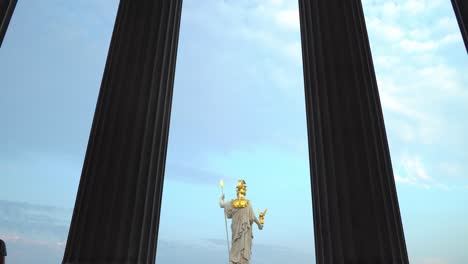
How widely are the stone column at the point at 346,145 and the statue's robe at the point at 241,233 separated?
15.3 feet

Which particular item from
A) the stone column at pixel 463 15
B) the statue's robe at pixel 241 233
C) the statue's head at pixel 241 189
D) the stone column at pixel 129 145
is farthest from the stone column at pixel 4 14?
the stone column at pixel 463 15

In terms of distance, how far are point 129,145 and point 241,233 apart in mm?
5197

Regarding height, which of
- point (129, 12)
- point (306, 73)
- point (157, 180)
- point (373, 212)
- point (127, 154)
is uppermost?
point (129, 12)

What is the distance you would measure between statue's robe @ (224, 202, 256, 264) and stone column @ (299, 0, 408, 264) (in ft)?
15.3

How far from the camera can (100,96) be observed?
24.2ft

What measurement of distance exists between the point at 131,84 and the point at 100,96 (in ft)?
2.40

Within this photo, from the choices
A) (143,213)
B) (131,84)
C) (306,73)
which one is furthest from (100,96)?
(306,73)

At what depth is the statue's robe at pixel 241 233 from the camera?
10234 millimetres

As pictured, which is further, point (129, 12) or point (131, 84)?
point (129, 12)

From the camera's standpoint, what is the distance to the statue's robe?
33.6 ft

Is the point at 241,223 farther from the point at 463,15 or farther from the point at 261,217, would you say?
the point at 463,15

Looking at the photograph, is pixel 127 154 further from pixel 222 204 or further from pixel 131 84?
pixel 222 204

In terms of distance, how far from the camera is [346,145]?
6375mm

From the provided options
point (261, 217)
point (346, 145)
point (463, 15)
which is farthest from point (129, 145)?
point (463, 15)
